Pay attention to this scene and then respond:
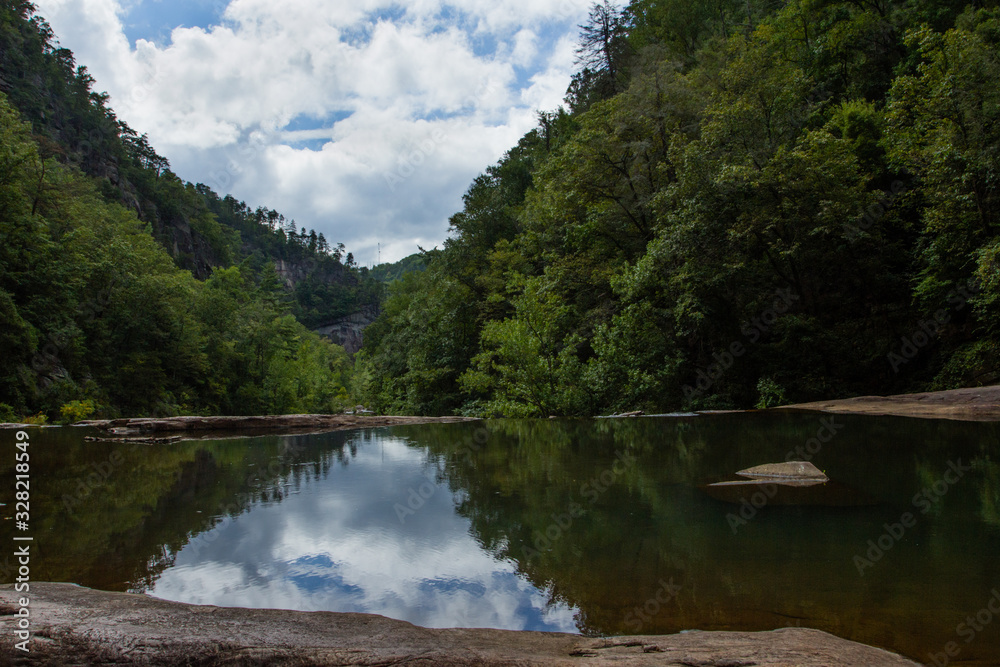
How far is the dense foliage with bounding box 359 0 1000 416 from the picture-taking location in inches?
563

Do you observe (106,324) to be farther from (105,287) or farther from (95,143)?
(95,143)

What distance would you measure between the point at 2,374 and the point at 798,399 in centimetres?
3247

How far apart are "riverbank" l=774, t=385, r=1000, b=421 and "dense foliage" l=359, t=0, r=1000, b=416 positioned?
8.10 feet

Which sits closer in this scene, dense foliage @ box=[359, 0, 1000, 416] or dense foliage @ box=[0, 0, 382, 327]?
dense foliage @ box=[359, 0, 1000, 416]

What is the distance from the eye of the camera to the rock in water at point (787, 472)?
5.70 m

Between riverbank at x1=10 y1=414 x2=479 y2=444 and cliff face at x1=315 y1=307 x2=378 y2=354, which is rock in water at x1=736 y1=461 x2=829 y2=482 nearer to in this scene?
riverbank at x1=10 y1=414 x2=479 y2=444

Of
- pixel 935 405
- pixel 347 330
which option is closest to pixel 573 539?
pixel 935 405

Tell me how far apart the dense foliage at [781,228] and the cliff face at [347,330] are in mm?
105943

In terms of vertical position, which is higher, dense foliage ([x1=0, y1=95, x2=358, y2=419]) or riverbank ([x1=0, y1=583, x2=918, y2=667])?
dense foliage ([x1=0, y1=95, x2=358, y2=419])

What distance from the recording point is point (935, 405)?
1191cm

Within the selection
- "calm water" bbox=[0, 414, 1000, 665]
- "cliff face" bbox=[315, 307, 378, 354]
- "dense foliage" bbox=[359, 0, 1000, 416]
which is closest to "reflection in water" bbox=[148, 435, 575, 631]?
"calm water" bbox=[0, 414, 1000, 665]

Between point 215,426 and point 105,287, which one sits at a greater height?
point 105,287

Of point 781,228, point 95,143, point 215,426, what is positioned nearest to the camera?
point 215,426

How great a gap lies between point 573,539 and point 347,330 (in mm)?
128237
